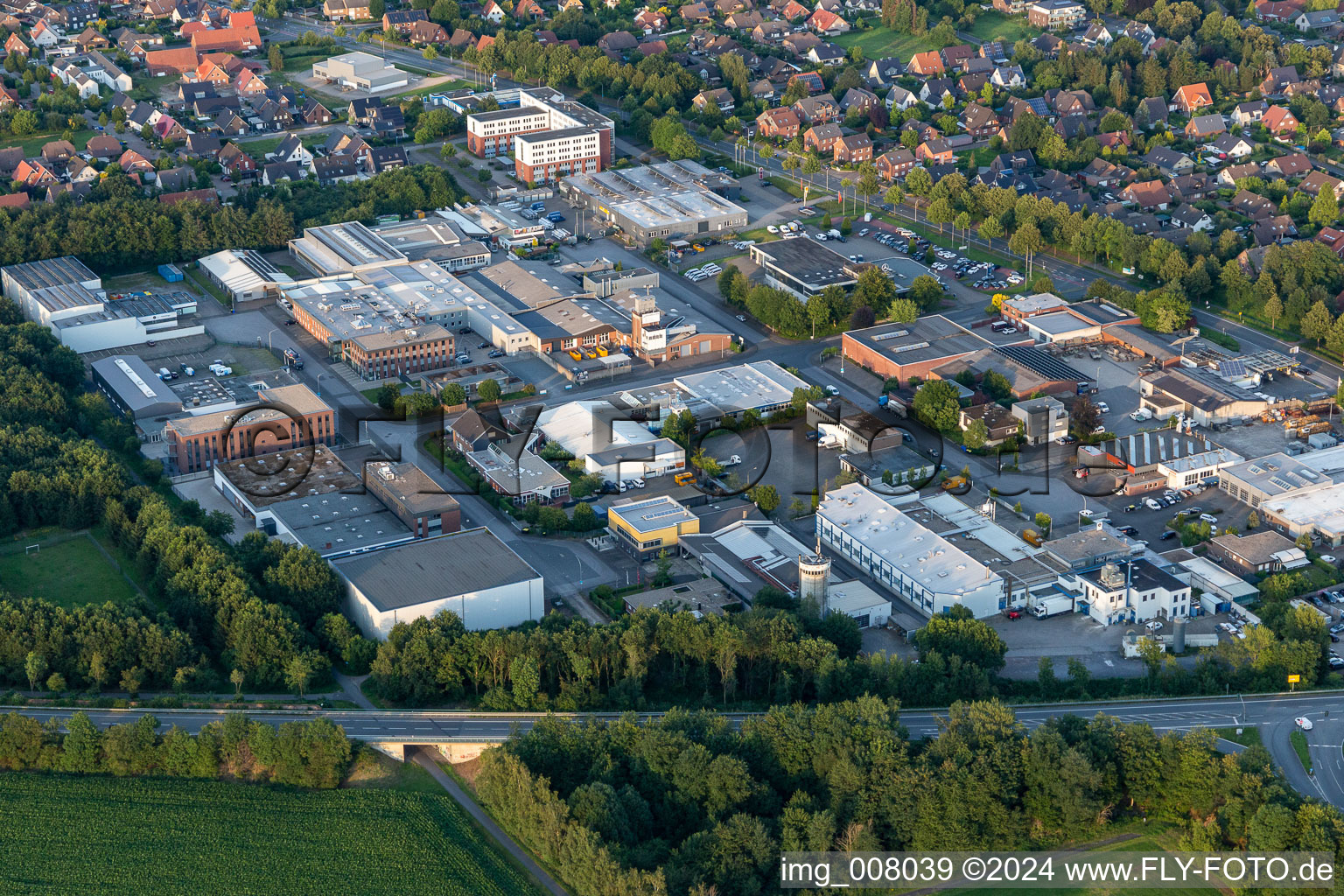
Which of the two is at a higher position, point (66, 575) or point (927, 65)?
point (927, 65)

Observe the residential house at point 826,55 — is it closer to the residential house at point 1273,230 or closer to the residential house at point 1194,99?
the residential house at point 1194,99

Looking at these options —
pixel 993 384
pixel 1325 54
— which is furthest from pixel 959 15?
pixel 993 384

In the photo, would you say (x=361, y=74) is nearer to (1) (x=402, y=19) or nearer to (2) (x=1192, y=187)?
(1) (x=402, y=19)

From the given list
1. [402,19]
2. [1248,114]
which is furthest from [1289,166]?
[402,19]

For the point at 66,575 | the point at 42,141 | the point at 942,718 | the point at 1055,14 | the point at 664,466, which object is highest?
the point at 1055,14

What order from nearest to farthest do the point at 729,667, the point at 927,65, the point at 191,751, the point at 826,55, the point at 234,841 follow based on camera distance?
the point at 234,841
the point at 191,751
the point at 729,667
the point at 927,65
the point at 826,55

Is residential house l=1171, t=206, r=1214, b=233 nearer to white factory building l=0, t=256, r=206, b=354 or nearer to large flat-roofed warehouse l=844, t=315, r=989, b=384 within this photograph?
large flat-roofed warehouse l=844, t=315, r=989, b=384

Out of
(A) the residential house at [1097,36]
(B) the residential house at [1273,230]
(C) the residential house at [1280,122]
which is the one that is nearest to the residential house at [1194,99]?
(C) the residential house at [1280,122]
